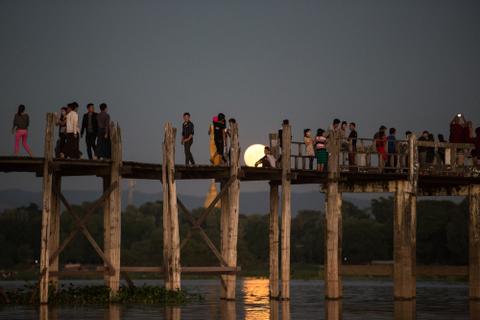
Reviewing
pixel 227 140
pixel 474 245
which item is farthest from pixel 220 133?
pixel 474 245

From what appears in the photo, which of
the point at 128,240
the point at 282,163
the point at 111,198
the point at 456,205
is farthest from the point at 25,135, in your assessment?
the point at 128,240

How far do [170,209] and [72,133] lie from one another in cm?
377

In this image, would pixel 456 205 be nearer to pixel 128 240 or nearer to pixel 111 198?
pixel 128 240

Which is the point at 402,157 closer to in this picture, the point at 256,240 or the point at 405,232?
the point at 405,232

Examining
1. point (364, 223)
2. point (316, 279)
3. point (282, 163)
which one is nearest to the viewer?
point (282, 163)

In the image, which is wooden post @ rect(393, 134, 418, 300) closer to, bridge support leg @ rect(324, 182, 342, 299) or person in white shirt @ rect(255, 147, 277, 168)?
bridge support leg @ rect(324, 182, 342, 299)

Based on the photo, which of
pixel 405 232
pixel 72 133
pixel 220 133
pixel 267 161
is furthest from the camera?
pixel 405 232

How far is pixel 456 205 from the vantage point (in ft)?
347

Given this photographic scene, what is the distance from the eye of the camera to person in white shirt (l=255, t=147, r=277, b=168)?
147 feet

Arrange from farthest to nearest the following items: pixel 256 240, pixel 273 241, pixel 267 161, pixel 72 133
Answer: pixel 256 240
pixel 273 241
pixel 267 161
pixel 72 133

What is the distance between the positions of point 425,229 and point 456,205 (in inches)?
266

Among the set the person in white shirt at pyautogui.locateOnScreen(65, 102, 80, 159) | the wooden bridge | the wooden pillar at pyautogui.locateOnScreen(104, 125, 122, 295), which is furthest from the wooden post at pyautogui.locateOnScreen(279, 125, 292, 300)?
the person in white shirt at pyautogui.locateOnScreen(65, 102, 80, 159)

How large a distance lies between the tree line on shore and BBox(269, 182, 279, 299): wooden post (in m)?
49.7

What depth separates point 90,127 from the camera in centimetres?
4078
